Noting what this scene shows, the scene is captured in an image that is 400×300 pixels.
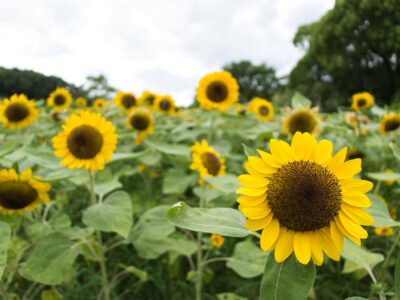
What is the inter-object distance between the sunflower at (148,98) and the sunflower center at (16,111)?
1.25 m

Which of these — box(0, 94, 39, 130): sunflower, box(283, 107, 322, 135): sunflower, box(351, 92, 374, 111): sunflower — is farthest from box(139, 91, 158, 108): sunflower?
box(351, 92, 374, 111): sunflower

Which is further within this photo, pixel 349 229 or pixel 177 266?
pixel 177 266

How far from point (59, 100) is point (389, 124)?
140 inches

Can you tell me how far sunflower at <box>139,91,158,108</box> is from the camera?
3384mm

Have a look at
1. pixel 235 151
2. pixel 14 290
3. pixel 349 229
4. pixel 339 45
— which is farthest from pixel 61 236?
pixel 339 45

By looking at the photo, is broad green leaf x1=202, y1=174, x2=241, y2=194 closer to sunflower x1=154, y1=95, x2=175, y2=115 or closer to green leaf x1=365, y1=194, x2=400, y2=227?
green leaf x1=365, y1=194, x2=400, y2=227

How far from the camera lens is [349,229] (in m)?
0.66

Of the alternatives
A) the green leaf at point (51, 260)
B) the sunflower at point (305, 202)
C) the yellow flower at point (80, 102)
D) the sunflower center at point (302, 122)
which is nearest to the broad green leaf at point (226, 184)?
the sunflower at point (305, 202)

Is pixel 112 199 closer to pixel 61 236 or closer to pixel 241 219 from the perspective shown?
pixel 61 236

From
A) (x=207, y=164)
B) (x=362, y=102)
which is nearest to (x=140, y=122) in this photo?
(x=207, y=164)

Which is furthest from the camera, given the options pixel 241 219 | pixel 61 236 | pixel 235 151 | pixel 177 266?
pixel 235 151

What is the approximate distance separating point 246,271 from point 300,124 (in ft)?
4.03

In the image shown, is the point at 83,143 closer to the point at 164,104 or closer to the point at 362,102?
the point at 164,104

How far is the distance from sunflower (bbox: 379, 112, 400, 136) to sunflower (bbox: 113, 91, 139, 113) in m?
2.39
